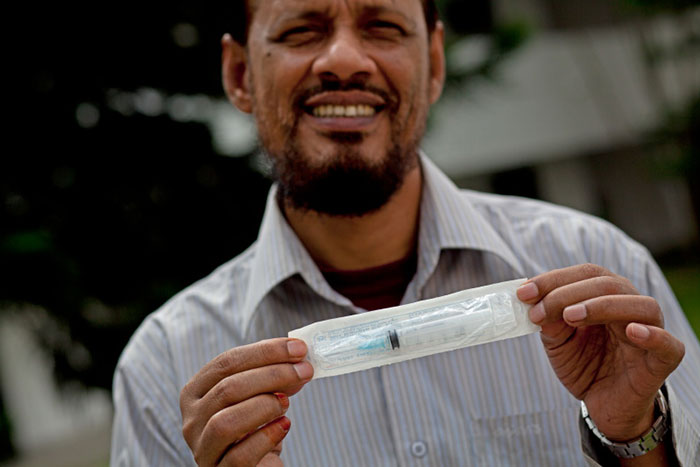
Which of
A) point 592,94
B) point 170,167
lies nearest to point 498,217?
point 170,167

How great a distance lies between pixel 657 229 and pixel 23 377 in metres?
13.9

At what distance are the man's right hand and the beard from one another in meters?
0.66

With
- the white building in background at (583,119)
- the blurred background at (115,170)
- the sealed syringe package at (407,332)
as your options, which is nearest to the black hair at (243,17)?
the sealed syringe package at (407,332)

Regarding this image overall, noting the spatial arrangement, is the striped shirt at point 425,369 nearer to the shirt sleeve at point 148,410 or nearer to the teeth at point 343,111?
the shirt sleeve at point 148,410

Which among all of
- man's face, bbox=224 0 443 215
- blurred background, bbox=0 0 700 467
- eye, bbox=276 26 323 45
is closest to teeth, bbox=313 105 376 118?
man's face, bbox=224 0 443 215

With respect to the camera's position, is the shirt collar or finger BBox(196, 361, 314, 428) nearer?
finger BBox(196, 361, 314, 428)

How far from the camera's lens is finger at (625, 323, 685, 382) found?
5.14ft

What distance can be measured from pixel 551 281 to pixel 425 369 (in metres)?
0.55

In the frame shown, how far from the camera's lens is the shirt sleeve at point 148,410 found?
6.73 feet

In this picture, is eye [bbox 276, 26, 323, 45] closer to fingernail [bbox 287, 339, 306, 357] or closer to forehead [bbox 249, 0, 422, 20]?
forehead [bbox 249, 0, 422, 20]

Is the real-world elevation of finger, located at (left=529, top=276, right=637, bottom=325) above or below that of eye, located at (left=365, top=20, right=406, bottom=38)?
below

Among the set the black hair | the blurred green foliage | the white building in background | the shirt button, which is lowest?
the blurred green foliage

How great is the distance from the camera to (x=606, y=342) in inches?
68.0

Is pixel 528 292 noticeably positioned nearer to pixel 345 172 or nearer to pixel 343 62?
pixel 345 172
